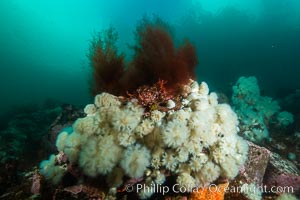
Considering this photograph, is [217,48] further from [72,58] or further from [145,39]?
[72,58]

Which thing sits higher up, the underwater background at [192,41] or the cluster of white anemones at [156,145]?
the underwater background at [192,41]

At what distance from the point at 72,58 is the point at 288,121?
268 ft

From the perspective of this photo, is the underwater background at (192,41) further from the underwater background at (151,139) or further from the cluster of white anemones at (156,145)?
the cluster of white anemones at (156,145)

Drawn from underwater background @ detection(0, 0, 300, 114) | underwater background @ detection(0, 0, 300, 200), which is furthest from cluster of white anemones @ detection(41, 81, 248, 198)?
underwater background @ detection(0, 0, 300, 114)

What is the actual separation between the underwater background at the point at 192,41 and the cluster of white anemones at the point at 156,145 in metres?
2.31

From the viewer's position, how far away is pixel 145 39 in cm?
456

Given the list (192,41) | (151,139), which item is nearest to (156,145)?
(151,139)

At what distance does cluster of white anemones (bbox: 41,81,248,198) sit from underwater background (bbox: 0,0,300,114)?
231 centimetres

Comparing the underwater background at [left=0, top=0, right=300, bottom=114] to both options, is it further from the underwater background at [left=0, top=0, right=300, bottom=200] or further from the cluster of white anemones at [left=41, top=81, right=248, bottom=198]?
the cluster of white anemones at [left=41, top=81, right=248, bottom=198]

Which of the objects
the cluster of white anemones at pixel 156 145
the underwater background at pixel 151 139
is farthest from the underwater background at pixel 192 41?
the cluster of white anemones at pixel 156 145

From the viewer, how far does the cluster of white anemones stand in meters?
3.39

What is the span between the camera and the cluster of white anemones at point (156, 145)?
339 centimetres

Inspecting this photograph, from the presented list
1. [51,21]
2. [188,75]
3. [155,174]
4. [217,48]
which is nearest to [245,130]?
[188,75]

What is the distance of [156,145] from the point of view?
11.5 feet
